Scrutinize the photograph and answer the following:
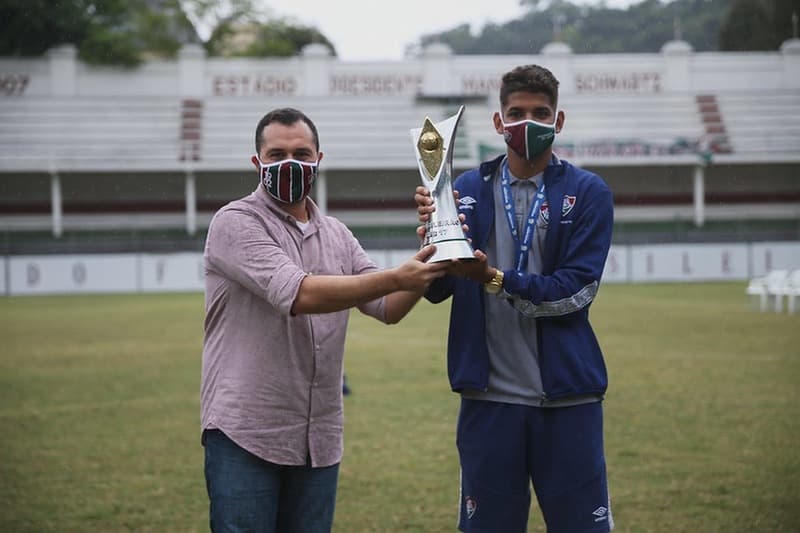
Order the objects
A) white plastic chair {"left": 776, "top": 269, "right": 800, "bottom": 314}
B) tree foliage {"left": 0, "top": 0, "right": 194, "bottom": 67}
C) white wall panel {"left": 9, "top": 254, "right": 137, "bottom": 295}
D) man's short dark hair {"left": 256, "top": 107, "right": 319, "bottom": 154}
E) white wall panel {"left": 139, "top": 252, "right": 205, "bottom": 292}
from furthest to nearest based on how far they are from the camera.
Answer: tree foliage {"left": 0, "top": 0, "right": 194, "bottom": 67}
white wall panel {"left": 139, "top": 252, "right": 205, "bottom": 292}
white wall panel {"left": 9, "top": 254, "right": 137, "bottom": 295}
white plastic chair {"left": 776, "top": 269, "right": 800, "bottom": 314}
man's short dark hair {"left": 256, "top": 107, "right": 319, "bottom": 154}

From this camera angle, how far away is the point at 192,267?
28.2 metres

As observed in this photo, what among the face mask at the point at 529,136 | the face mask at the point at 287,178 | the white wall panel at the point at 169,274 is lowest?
the white wall panel at the point at 169,274

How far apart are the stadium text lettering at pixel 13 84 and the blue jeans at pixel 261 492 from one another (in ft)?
138

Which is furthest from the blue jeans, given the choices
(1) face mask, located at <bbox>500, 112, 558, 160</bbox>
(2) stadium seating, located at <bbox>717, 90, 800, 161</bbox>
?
(2) stadium seating, located at <bbox>717, 90, 800, 161</bbox>

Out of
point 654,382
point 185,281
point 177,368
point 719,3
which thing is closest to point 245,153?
point 185,281

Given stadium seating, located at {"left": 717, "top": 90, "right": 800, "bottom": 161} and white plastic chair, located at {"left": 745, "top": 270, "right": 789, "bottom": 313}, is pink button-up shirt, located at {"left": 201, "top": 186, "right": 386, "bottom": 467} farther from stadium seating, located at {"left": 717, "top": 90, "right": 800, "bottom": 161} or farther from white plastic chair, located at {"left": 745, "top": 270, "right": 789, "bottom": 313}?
stadium seating, located at {"left": 717, "top": 90, "right": 800, "bottom": 161}

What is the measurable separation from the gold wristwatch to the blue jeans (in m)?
0.87

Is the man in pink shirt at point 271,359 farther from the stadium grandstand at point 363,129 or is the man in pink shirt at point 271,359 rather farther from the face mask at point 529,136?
the stadium grandstand at point 363,129

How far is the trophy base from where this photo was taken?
3.10 meters

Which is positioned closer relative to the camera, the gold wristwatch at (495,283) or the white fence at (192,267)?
the gold wristwatch at (495,283)

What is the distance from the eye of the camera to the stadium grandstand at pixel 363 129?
37375 mm

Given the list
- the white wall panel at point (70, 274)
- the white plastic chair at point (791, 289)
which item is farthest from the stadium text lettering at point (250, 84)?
the white plastic chair at point (791, 289)

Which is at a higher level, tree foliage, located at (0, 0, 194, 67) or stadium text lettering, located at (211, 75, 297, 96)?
tree foliage, located at (0, 0, 194, 67)

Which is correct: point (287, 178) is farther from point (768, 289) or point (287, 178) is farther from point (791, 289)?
point (768, 289)
